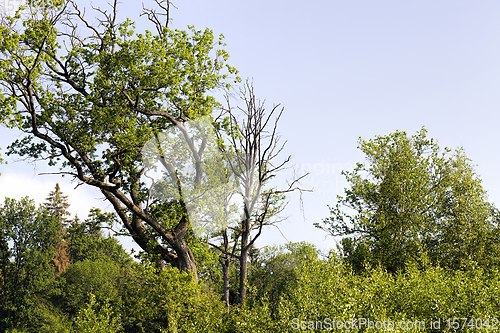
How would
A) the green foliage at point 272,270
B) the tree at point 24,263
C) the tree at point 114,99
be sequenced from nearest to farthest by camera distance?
A: the tree at point 114,99
the tree at point 24,263
the green foliage at point 272,270

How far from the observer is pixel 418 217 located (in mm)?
19609

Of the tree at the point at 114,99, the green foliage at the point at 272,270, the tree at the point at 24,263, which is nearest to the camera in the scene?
the tree at the point at 114,99

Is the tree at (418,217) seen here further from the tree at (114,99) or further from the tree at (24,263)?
the tree at (24,263)

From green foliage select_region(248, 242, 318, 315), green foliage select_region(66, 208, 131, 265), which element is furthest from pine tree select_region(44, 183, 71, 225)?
green foliage select_region(248, 242, 318, 315)

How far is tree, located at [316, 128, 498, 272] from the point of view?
64.4 ft

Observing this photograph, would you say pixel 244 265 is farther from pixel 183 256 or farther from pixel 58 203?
pixel 58 203

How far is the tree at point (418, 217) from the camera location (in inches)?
773

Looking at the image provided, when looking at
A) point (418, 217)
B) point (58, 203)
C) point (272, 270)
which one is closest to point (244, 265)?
point (418, 217)

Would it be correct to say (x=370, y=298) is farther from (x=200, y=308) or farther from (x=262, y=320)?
(x=200, y=308)

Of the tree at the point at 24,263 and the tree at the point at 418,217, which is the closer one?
the tree at the point at 418,217

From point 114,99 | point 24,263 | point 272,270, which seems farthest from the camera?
point 272,270

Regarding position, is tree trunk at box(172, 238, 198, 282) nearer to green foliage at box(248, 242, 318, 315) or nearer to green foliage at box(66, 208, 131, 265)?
green foliage at box(66, 208, 131, 265)

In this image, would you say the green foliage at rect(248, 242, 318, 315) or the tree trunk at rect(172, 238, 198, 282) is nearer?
the tree trunk at rect(172, 238, 198, 282)

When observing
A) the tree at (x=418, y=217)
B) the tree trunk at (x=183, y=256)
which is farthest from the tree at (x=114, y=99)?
the tree at (x=418, y=217)
